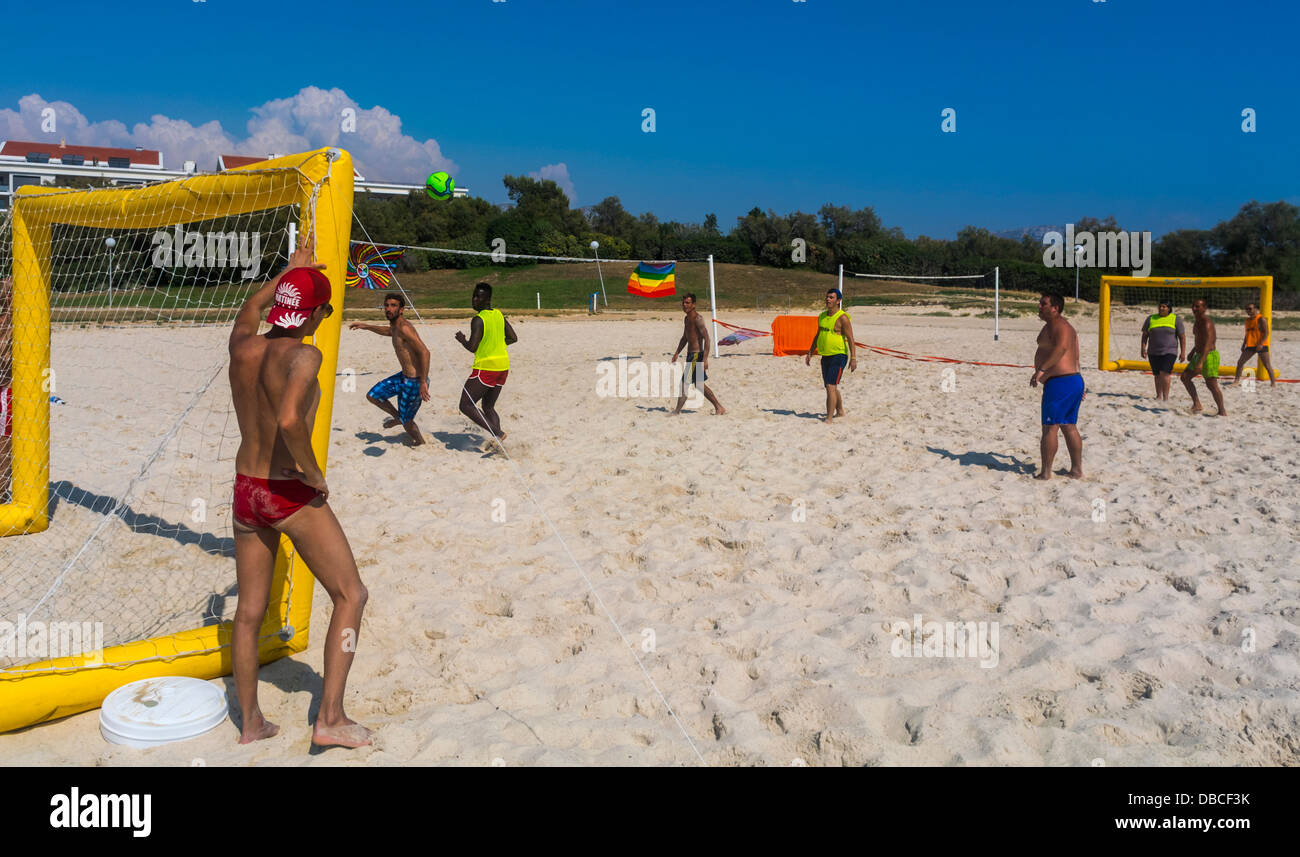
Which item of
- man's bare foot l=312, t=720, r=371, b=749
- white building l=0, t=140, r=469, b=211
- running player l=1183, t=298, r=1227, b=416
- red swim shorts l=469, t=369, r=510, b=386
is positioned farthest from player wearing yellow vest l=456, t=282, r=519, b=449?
white building l=0, t=140, r=469, b=211

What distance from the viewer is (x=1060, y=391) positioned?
6.54 metres

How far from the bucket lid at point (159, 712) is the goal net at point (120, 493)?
194 millimetres

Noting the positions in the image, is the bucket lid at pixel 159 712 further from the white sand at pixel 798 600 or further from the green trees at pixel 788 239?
the green trees at pixel 788 239

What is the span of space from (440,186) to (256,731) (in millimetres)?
4684

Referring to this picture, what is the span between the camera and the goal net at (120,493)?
3.41 m

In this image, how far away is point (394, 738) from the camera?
116 inches

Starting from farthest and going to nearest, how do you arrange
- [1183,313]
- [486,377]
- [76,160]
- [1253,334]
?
[76,160] → [1183,313] → [1253,334] → [486,377]

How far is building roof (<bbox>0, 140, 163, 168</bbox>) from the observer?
235 ft

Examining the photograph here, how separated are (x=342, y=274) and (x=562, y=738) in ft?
6.80

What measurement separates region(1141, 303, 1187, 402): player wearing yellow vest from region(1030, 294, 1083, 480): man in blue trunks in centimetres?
464

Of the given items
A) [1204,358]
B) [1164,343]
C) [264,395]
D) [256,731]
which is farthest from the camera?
[1164,343]

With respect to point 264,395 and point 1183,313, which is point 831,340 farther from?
point 1183,313

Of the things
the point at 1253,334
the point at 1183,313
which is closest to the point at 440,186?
the point at 1253,334

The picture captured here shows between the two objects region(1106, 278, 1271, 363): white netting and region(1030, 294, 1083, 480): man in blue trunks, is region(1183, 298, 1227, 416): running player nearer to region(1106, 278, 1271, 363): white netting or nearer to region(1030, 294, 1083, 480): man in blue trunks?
region(1030, 294, 1083, 480): man in blue trunks
